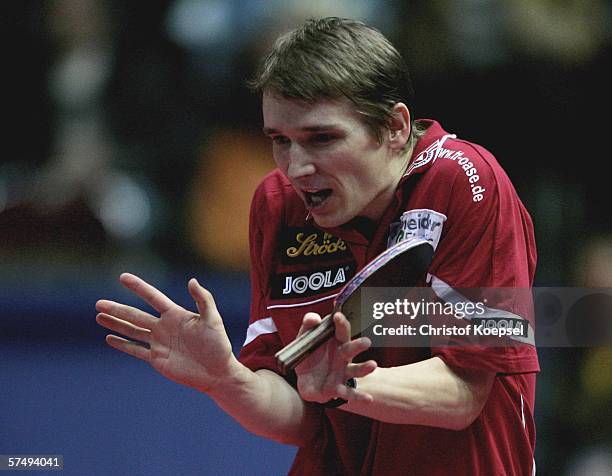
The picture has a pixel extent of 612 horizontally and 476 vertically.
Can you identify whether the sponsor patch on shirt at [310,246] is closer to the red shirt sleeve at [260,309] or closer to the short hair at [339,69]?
the red shirt sleeve at [260,309]

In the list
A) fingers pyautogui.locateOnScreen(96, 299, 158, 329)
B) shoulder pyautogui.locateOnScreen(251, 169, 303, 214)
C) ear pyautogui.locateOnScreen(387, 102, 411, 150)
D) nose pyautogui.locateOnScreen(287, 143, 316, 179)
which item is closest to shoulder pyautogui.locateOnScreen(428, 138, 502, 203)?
ear pyautogui.locateOnScreen(387, 102, 411, 150)

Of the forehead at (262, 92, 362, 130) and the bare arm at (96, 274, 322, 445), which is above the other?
the forehead at (262, 92, 362, 130)

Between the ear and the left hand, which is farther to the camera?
the ear

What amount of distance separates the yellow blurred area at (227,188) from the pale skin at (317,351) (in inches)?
77.3

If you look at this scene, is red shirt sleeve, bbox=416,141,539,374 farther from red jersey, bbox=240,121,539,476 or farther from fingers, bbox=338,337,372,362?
fingers, bbox=338,337,372,362

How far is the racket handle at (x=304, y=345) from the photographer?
182 cm

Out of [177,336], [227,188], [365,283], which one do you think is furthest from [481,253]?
[227,188]

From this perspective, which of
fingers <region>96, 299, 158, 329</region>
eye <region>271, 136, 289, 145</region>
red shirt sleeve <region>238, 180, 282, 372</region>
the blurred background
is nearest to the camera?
fingers <region>96, 299, 158, 329</region>

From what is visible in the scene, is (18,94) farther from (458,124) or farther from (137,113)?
(458,124)

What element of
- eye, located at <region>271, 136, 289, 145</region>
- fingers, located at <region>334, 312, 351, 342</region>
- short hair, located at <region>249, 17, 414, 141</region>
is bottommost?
fingers, located at <region>334, 312, 351, 342</region>

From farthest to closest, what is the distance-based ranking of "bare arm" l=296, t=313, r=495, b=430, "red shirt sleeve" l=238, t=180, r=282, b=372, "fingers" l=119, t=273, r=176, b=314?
"red shirt sleeve" l=238, t=180, r=282, b=372
"fingers" l=119, t=273, r=176, b=314
"bare arm" l=296, t=313, r=495, b=430

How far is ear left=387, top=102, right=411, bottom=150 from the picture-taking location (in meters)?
2.25

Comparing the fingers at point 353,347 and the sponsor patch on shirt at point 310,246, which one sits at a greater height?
the sponsor patch on shirt at point 310,246

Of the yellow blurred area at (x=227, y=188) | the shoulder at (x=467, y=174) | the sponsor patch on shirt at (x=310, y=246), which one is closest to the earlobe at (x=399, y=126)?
the shoulder at (x=467, y=174)
